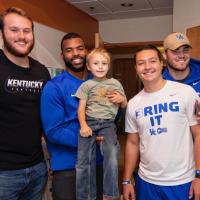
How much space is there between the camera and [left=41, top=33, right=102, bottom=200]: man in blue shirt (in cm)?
152

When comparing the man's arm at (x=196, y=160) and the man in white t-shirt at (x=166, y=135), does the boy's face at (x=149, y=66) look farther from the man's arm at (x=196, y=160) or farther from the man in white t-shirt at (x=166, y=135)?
the man's arm at (x=196, y=160)

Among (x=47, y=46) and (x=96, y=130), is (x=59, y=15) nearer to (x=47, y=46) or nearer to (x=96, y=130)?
(x=47, y=46)

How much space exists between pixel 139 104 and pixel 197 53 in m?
1.89

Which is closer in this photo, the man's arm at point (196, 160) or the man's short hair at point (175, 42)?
the man's arm at point (196, 160)

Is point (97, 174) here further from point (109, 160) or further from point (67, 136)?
point (67, 136)

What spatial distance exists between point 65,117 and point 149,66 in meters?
0.56

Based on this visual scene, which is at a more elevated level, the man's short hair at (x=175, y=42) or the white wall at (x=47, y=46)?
the white wall at (x=47, y=46)

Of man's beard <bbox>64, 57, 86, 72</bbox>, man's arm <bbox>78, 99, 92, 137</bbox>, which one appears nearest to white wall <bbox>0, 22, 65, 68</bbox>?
man's beard <bbox>64, 57, 86, 72</bbox>

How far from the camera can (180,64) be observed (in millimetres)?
1683

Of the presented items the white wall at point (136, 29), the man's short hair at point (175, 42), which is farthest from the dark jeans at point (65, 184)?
the white wall at point (136, 29)

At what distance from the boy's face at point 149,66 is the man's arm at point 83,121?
371mm

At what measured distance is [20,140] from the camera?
1.50 meters

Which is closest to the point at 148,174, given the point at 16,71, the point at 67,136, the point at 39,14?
the point at 67,136

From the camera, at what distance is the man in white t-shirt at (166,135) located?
1443 mm
